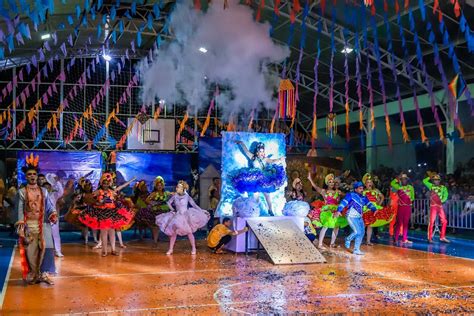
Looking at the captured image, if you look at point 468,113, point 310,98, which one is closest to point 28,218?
point 468,113

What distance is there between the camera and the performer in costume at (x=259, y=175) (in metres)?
11.6

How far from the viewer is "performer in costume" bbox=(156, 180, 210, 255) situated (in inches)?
438

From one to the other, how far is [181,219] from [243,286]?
12.3ft

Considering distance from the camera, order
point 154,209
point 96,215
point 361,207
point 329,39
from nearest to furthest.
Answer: point 96,215 → point 361,207 → point 154,209 → point 329,39

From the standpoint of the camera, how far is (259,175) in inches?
455

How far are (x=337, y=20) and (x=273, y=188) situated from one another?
955 cm

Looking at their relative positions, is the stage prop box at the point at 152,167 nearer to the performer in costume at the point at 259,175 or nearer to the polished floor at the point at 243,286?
the performer in costume at the point at 259,175

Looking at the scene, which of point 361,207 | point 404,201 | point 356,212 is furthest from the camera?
point 404,201

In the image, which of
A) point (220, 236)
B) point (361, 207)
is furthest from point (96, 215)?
point (361, 207)

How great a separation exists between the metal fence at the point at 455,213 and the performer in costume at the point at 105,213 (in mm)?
9052

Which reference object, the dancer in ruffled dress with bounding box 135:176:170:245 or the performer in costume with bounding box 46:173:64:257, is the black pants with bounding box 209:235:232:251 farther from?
the performer in costume with bounding box 46:173:64:257

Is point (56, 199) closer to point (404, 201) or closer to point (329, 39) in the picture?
point (404, 201)

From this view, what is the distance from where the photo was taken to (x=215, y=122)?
26797 millimetres

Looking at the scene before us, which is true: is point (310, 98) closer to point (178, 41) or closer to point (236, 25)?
point (178, 41)
